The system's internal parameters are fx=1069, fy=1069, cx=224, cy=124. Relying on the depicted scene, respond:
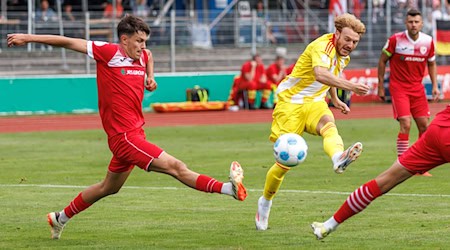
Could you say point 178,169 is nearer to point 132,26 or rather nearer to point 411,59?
point 132,26

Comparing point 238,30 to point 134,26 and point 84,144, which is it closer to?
point 84,144

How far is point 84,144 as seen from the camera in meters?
21.9

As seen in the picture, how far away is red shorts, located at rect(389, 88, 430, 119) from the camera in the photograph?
52.0ft

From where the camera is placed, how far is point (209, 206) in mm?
12570

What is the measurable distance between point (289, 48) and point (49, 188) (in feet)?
76.1

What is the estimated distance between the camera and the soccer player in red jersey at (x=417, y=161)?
28.6 ft

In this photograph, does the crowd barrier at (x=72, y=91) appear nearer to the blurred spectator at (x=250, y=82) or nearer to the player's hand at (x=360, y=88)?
the blurred spectator at (x=250, y=82)

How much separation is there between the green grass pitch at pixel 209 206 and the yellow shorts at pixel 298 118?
0.96 meters

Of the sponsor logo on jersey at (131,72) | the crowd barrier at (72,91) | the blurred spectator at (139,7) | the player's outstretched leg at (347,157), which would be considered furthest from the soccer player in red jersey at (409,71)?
the blurred spectator at (139,7)

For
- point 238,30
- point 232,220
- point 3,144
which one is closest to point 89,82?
point 238,30

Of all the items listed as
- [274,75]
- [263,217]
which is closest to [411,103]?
[263,217]

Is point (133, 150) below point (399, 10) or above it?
above

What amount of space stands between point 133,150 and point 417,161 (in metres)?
2.59

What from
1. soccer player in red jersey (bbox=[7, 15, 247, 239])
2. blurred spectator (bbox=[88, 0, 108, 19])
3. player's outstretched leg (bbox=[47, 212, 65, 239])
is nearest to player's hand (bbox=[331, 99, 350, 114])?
soccer player in red jersey (bbox=[7, 15, 247, 239])
